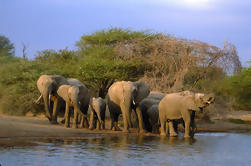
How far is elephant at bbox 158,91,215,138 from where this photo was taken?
1720 centimetres

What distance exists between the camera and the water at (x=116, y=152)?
35.9ft

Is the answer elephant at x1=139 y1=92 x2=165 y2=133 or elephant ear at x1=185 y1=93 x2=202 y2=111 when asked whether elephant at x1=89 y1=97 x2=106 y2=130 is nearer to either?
elephant at x1=139 y1=92 x2=165 y2=133

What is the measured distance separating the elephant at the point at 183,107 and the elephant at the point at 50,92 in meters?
4.77

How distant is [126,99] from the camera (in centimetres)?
1964

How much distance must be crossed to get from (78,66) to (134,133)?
1002 centimetres

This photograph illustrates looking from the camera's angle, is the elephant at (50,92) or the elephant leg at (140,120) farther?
the elephant at (50,92)

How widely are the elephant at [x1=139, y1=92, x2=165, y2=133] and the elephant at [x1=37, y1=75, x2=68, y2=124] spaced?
12.8 feet

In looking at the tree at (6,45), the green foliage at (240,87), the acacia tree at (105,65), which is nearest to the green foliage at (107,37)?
the acacia tree at (105,65)

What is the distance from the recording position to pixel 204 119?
87.5 feet

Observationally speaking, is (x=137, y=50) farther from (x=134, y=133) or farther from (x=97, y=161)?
(x=97, y=161)

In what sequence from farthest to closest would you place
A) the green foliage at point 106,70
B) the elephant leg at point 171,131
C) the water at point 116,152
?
the green foliage at point 106,70, the elephant leg at point 171,131, the water at point 116,152

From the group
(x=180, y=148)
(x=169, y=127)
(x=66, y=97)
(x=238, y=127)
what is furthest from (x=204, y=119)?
(x=180, y=148)

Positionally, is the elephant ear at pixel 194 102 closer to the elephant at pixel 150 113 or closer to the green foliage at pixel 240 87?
the elephant at pixel 150 113

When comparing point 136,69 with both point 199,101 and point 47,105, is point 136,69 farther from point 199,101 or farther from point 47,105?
point 199,101
